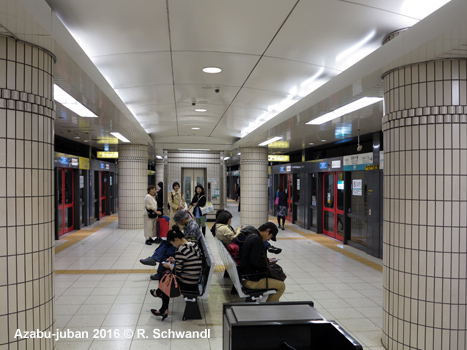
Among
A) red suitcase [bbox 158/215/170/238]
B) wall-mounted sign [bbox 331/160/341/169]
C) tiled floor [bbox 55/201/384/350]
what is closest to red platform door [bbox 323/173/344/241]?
wall-mounted sign [bbox 331/160/341/169]

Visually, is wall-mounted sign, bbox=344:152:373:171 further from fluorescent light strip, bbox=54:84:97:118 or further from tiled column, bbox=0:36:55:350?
tiled column, bbox=0:36:55:350

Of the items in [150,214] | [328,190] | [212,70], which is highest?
[212,70]

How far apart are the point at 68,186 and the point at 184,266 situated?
841 centimetres

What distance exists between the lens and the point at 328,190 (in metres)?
11.4

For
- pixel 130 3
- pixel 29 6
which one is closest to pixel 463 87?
pixel 130 3

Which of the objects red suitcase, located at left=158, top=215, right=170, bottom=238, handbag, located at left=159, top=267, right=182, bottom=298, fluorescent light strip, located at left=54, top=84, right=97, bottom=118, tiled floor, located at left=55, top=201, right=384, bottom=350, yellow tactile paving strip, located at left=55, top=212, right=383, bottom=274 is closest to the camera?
tiled floor, located at left=55, top=201, right=384, bottom=350

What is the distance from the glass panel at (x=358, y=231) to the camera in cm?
938

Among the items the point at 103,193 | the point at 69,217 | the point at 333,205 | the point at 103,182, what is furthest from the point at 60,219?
the point at 333,205

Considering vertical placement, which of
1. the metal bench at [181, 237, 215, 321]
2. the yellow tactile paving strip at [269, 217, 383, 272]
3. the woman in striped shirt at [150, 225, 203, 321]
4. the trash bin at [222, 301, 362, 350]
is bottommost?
the yellow tactile paving strip at [269, 217, 383, 272]

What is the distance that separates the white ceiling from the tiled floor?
2773mm

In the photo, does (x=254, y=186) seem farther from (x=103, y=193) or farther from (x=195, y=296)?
(x=195, y=296)

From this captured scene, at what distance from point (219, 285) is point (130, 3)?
423cm

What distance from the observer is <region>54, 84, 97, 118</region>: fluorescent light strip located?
5023 mm

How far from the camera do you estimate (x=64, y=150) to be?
12516 millimetres
